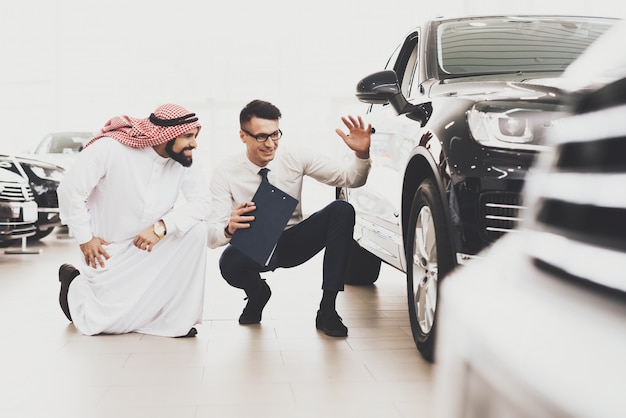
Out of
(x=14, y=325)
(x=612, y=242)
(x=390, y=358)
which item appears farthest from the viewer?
(x=14, y=325)

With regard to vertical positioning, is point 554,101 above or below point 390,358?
above

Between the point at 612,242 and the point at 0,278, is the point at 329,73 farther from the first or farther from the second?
the point at 612,242

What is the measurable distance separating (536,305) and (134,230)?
10.2 feet

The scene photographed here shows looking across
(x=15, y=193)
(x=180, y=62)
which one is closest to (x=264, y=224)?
(x=15, y=193)

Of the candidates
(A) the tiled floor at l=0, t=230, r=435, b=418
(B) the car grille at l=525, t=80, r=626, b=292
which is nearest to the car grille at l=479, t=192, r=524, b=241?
(A) the tiled floor at l=0, t=230, r=435, b=418

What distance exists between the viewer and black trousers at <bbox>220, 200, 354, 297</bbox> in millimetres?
3742

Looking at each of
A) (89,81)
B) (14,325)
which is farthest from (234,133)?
(14,325)

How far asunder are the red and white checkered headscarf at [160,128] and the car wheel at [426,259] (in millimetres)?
A: 1303

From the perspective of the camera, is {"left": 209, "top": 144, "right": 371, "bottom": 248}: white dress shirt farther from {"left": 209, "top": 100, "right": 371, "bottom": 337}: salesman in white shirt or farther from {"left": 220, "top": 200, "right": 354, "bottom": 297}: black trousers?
{"left": 220, "top": 200, "right": 354, "bottom": 297}: black trousers

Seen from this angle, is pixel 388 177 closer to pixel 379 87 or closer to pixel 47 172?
pixel 379 87

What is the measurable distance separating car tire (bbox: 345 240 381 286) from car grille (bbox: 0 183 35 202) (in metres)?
3.57

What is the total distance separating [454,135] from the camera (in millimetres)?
2660

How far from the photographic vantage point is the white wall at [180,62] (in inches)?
591

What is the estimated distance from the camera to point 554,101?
8.26 feet
